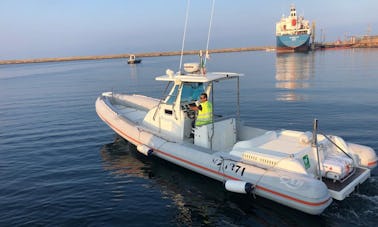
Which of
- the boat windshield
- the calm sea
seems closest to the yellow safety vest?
the boat windshield

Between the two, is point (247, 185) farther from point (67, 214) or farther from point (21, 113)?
point (21, 113)

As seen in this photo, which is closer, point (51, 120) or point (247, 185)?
point (247, 185)

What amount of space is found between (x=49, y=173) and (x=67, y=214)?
293cm

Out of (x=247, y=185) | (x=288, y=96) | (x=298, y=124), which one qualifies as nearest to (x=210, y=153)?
(x=247, y=185)

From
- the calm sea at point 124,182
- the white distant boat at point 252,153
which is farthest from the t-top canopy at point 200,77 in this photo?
the calm sea at point 124,182

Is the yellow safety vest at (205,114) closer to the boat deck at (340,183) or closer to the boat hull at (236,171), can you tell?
the boat hull at (236,171)

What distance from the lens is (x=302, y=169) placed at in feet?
21.8

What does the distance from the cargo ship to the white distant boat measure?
81469 millimetres

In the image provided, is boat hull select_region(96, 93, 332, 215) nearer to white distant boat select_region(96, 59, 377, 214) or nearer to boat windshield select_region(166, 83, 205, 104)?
white distant boat select_region(96, 59, 377, 214)

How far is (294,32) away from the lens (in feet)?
279

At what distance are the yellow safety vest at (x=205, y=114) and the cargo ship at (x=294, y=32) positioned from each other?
82624 mm

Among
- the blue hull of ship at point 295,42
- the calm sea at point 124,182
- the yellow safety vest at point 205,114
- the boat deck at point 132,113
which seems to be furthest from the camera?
the blue hull of ship at point 295,42

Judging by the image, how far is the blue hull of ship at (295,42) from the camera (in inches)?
3295

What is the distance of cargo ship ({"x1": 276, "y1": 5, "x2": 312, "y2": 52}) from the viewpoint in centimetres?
8406
